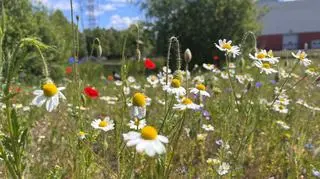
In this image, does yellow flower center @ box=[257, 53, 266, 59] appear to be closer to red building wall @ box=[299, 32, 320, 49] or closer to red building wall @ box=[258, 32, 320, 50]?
red building wall @ box=[299, 32, 320, 49]

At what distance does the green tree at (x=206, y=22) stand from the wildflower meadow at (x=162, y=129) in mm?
10784

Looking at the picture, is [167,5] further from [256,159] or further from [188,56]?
[188,56]

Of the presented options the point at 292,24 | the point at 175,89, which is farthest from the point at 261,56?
the point at 292,24

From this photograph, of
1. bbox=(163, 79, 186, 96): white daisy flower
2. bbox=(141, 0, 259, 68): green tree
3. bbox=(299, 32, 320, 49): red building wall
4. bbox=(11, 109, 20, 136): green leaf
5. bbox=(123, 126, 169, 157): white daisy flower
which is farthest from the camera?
bbox=(299, 32, 320, 49): red building wall

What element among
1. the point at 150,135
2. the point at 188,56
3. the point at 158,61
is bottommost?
the point at 158,61

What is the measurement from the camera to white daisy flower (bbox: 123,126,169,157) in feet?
3.14

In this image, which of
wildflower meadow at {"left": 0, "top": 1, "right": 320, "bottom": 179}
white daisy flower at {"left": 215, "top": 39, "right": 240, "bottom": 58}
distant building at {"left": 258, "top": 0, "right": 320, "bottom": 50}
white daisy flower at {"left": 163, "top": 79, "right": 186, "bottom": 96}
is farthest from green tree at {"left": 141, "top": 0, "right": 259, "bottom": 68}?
distant building at {"left": 258, "top": 0, "right": 320, "bottom": 50}

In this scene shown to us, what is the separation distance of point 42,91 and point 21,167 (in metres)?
0.22

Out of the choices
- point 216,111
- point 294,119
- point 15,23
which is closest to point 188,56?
point 216,111

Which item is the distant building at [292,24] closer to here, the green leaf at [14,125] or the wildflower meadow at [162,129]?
the wildflower meadow at [162,129]

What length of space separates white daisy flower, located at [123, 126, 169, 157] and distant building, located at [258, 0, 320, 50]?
117ft

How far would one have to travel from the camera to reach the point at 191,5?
1633 cm

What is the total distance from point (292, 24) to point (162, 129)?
123ft

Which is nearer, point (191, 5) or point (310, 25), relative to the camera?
point (191, 5)
